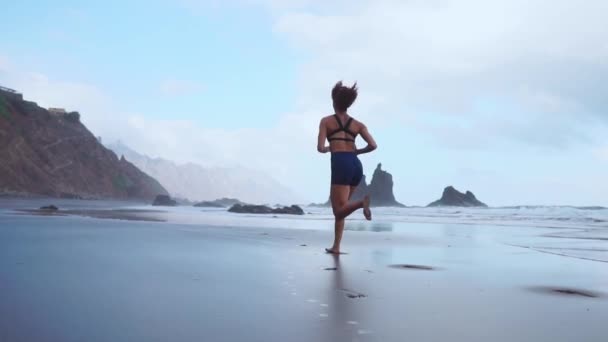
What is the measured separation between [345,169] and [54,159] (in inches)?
2781

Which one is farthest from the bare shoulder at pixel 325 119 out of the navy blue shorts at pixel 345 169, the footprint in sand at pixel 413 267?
the footprint in sand at pixel 413 267

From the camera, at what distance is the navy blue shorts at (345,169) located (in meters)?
6.51

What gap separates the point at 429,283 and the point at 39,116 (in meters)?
78.6

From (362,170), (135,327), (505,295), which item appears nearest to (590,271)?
(505,295)

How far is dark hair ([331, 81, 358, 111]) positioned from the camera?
21.5 ft

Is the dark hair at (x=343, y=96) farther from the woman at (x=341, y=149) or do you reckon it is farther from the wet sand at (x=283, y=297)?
the wet sand at (x=283, y=297)

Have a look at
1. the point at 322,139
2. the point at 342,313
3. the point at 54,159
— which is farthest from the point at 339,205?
the point at 54,159

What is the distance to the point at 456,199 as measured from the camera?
60.5m

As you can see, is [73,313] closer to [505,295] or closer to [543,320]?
[543,320]

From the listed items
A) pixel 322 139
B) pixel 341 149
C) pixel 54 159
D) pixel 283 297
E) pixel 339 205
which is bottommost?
pixel 283 297

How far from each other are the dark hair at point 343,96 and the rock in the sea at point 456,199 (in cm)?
5470

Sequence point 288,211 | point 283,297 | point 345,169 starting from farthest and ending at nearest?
point 288,211 < point 345,169 < point 283,297

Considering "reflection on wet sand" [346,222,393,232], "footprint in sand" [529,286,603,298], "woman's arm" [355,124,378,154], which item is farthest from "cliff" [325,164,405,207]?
"footprint in sand" [529,286,603,298]

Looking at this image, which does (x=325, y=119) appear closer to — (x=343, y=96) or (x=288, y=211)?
(x=343, y=96)
